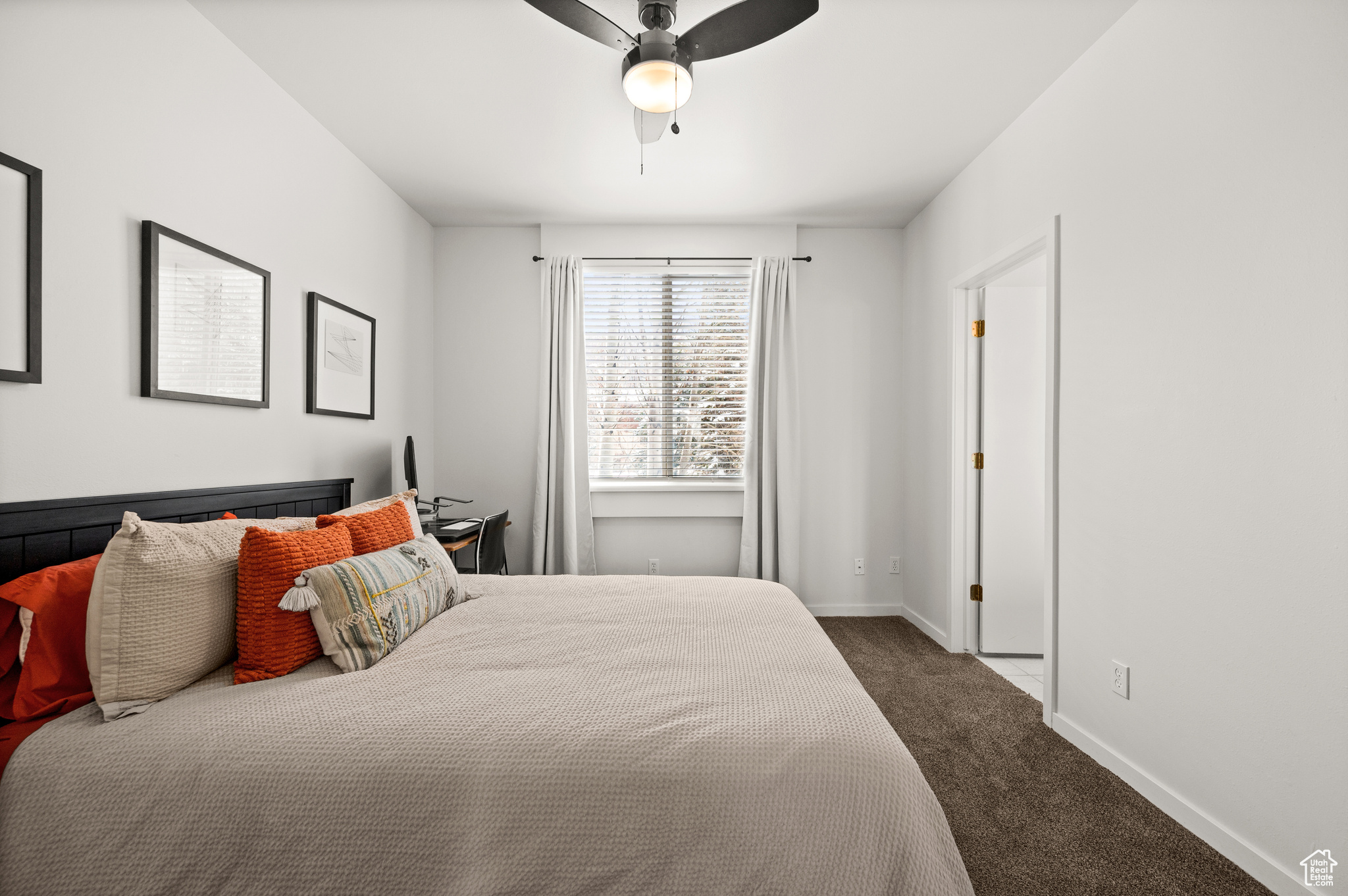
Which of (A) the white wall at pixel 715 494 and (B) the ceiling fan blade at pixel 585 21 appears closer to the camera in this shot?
(B) the ceiling fan blade at pixel 585 21

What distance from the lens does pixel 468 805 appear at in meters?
1.12

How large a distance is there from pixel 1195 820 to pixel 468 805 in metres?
2.20

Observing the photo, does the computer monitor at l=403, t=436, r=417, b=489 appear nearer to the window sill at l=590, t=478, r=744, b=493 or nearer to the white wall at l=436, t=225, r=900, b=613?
→ the white wall at l=436, t=225, r=900, b=613

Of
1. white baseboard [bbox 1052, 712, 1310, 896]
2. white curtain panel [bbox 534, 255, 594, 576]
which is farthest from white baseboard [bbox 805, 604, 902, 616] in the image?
white baseboard [bbox 1052, 712, 1310, 896]

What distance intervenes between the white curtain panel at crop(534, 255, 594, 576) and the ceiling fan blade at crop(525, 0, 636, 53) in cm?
218

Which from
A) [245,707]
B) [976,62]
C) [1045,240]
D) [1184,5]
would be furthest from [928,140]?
[245,707]

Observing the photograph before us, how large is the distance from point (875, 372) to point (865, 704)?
324 centimetres

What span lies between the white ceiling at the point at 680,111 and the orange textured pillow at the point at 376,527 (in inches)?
70.1

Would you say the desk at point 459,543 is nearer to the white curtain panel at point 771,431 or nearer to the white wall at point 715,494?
the white wall at point 715,494

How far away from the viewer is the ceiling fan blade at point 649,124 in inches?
91.1

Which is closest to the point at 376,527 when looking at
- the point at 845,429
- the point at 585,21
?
the point at 585,21

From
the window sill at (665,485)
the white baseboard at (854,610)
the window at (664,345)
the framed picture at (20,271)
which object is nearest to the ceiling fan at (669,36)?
the framed picture at (20,271)

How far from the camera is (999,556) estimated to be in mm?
3480

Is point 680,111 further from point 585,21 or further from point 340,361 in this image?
point 340,361
